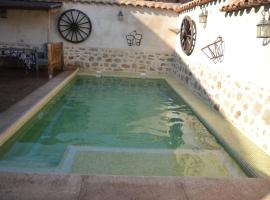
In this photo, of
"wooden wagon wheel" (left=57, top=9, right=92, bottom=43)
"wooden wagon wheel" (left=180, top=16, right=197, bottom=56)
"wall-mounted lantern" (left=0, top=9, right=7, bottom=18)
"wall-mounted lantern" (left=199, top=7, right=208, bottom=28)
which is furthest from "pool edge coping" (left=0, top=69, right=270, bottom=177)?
"wall-mounted lantern" (left=0, top=9, right=7, bottom=18)

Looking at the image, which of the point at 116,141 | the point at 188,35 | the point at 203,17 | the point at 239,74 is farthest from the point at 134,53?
the point at 116,141

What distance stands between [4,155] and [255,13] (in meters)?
5.05

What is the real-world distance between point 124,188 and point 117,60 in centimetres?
1005

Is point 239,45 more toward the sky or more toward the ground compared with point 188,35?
more toward the ground

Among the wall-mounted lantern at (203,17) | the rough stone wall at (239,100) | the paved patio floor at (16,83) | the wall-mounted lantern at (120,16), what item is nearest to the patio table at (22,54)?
the paved patio floor at (16,83)

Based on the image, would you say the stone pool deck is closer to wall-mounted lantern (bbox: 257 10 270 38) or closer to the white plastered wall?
the white plastered wall

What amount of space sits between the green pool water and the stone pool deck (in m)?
0.74

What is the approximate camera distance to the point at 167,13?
13.2 meters

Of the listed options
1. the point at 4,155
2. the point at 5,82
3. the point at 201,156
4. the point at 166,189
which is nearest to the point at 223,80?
the point at 201,156

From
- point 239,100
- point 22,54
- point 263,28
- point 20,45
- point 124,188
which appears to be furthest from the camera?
point 20,45

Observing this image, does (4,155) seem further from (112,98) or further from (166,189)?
(112,98)

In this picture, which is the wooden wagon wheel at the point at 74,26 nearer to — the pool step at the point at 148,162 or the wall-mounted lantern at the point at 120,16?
the wall-mounted lantern at the point at 120,16

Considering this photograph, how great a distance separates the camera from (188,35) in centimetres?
1114

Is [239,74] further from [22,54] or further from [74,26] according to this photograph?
[74,26]
